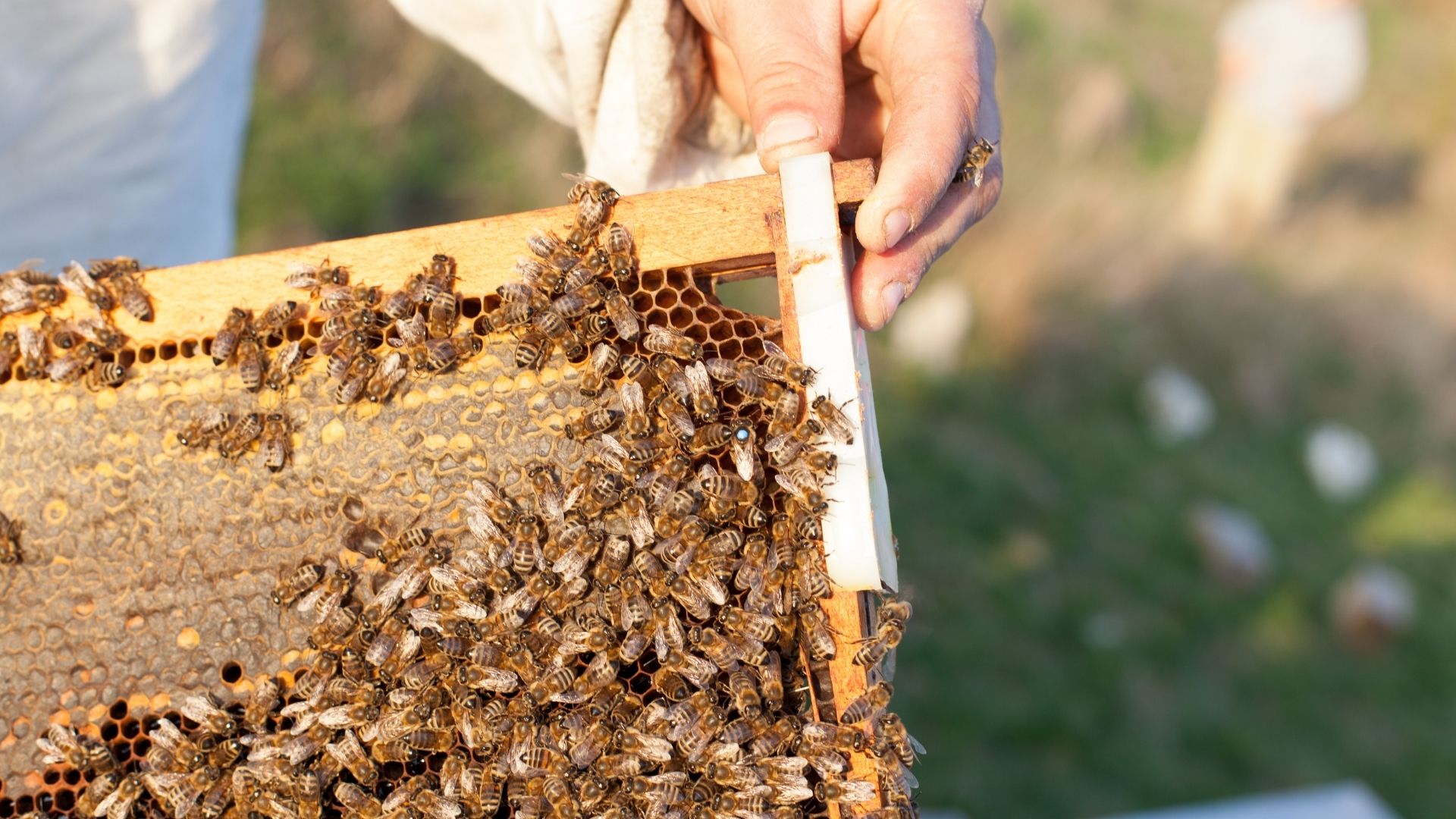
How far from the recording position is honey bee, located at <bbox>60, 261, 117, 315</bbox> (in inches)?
102

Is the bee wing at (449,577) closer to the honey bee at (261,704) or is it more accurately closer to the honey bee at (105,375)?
the honey bee at (261,704)

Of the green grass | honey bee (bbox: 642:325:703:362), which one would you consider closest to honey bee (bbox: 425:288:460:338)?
honey bee (bbox: 642:325:703:362)

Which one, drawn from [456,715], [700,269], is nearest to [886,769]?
[456,715]

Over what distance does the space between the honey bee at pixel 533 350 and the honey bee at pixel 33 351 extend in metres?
1.28

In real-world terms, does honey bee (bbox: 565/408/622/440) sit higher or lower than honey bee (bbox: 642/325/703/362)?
lower

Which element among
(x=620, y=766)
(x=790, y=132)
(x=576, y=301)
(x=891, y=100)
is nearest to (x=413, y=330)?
(x=576, y=301)

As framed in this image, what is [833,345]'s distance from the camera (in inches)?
91.5

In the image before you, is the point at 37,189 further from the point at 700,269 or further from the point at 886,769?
the point at 886,769

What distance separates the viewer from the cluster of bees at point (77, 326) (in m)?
2.59

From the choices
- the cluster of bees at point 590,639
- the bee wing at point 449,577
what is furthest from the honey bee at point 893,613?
the bee wing at point 449,577

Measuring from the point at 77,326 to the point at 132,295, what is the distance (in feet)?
0.52

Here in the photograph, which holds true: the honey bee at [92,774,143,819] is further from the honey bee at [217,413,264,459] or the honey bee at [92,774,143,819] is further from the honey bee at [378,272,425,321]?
the honey bee at [378,272,425,321]

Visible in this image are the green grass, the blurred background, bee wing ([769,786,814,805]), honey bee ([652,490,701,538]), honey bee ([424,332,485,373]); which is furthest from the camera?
the blurred background

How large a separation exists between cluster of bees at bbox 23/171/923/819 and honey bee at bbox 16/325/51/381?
2.75 ft
